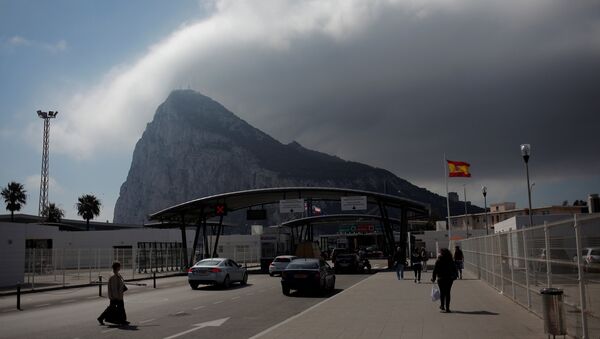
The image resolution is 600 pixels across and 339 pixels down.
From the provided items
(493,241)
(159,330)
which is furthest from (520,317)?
(159,330)

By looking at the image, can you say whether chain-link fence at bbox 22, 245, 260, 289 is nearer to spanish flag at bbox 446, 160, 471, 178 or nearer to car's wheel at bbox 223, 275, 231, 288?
car's wheel at bbox 223, 275, 231, 288

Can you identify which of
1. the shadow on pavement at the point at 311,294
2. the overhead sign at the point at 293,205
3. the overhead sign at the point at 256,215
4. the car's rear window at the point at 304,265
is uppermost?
the overhead sign at the point at 293,205

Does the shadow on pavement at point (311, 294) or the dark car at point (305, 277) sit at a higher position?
the dark car at point (305, 277)

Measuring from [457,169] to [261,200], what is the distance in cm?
2281

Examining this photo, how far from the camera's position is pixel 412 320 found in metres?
13.6

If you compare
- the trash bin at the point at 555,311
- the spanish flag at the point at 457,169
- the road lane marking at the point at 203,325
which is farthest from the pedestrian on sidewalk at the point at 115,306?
the spanish flag at the point at 457,169

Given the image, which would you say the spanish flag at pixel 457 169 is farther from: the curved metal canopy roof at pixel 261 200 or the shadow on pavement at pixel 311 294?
the shadow on pavement at pixel 311 294

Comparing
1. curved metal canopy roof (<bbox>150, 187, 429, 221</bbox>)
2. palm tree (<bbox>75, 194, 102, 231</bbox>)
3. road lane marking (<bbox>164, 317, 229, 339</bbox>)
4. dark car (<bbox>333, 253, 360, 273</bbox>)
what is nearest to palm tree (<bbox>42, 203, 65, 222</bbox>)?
palm tree (<bbox>75, 194, 102, 231</bbox>)

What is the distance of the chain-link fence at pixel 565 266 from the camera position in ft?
27.1

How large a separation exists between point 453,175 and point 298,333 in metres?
34.1

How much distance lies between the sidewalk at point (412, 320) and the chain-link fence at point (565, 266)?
0.83m

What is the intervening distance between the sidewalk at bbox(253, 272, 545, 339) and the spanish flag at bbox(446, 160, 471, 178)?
80.7 ft

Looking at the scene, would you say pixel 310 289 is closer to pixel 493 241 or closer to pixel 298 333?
pixel 493 241

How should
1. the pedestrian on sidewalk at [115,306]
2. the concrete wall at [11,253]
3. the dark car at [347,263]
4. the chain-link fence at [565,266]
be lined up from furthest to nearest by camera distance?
the dark car at [347,263]
the concrete wall at [11,253]
the pedestrian on sidewalk at [115,306]
the chain-link fence at [565,266]
